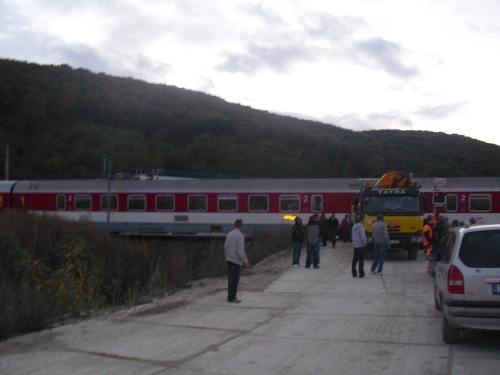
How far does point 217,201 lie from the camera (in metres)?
34.4

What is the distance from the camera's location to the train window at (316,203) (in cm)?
3297

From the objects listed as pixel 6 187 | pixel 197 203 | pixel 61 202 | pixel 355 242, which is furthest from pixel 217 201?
pixel 355 242

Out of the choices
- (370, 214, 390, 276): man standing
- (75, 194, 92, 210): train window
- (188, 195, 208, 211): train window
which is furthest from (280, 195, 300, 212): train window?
(370, 214, 390, 276): man standing

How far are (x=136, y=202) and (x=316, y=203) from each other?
10365 millimetres

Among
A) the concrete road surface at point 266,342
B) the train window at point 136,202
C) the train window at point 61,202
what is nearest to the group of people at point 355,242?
the concrete road surface at point 266,342

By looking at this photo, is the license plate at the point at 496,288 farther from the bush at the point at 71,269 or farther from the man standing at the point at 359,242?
the man standing at the point at 359,242

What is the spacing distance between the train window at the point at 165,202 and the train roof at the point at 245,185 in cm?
34

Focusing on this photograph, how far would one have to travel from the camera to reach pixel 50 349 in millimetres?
8734

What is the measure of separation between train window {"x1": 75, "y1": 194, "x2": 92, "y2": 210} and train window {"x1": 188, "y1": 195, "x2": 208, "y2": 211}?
6.43 meters

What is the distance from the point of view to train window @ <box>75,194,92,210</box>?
122 feet

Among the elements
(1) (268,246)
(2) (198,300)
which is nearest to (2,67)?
(1) (268,246)

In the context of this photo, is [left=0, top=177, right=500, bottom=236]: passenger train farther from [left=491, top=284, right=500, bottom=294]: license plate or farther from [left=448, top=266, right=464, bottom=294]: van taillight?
[left=491, top=284, right=500, bottom=294]: license plate

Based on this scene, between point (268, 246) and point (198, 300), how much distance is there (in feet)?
37.4

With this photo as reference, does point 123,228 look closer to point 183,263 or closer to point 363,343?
point 183,263
